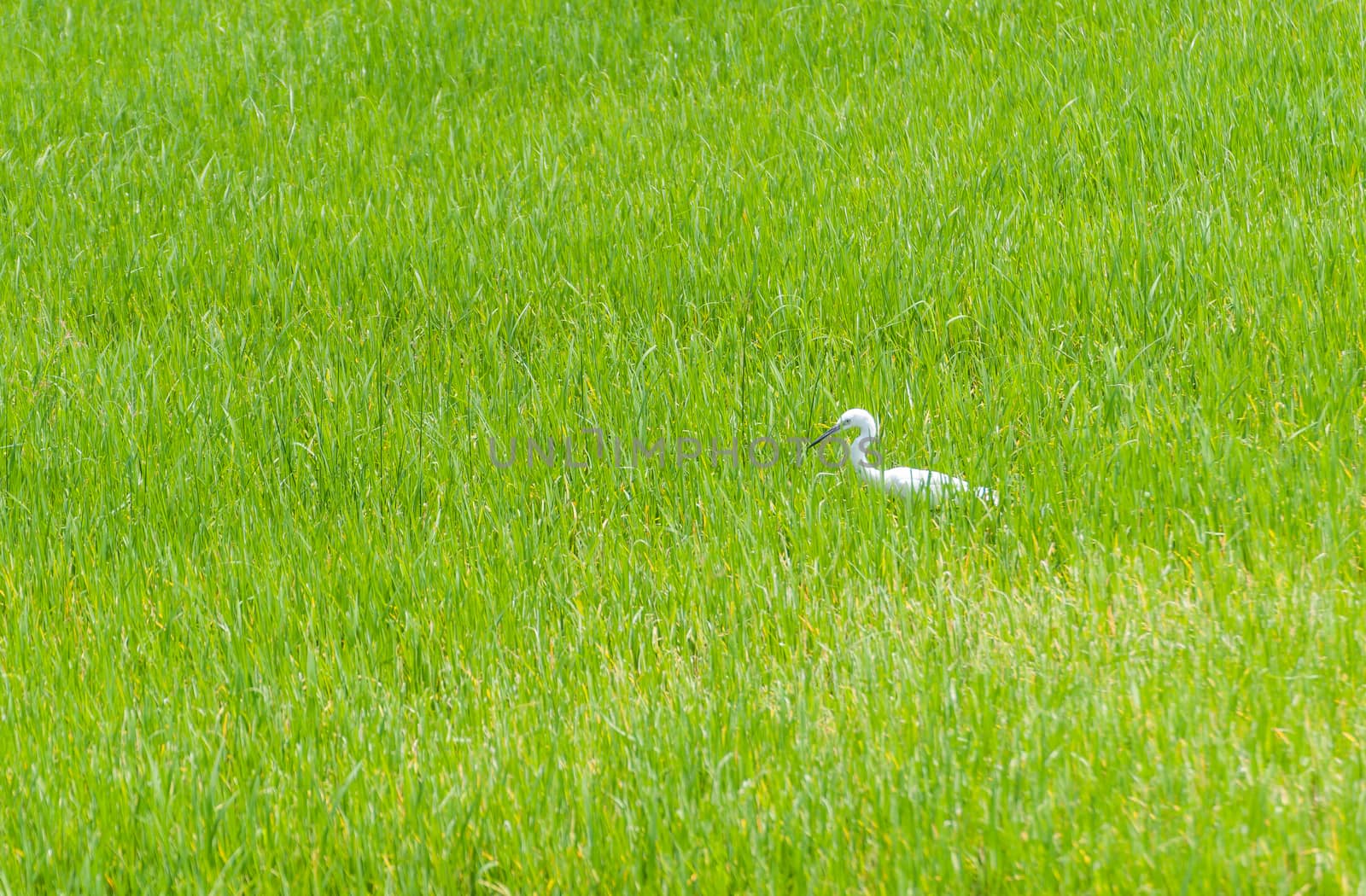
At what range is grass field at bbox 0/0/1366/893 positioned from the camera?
2547 mm

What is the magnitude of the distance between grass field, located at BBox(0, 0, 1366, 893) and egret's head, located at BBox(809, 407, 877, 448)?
0.13 metres

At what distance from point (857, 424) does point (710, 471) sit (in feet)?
1.51

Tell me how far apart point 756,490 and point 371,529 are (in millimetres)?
1130

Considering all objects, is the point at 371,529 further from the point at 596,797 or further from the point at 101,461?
the point at 596,797

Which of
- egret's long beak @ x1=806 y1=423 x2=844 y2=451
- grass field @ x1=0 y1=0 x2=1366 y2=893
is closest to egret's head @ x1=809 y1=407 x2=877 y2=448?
egret's long beak @ x1=806 y1=423 x2=844 y2=451

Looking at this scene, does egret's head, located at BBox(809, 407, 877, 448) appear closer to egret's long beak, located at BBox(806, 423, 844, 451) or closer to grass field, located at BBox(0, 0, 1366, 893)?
egret's long beak, located at BBox(806, 423, 844, 451)

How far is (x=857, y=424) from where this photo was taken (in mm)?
3898

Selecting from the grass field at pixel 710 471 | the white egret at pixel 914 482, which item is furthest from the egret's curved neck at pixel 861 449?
the grass field at pixel 710 471

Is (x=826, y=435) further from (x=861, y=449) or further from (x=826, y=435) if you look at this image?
(x=861, y=449)

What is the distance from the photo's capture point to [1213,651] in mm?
2738

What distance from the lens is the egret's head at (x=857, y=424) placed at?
3875mm

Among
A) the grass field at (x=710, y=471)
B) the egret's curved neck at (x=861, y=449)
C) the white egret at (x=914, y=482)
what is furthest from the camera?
the egret's curved neck at (x=861, y=449)

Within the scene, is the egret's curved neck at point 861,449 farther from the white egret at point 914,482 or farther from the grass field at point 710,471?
the grass field at point 710,471

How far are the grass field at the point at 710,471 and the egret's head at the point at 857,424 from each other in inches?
5.2
